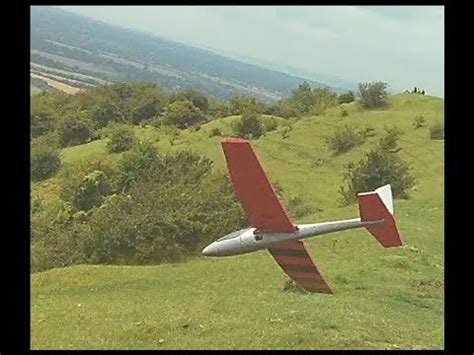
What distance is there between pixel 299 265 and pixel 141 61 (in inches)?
111

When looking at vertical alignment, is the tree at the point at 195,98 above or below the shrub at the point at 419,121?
above

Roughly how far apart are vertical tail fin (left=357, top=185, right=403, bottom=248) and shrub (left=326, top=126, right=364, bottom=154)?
5.13ft

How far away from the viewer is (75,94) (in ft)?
27.9

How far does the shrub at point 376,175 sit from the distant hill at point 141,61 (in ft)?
2.49

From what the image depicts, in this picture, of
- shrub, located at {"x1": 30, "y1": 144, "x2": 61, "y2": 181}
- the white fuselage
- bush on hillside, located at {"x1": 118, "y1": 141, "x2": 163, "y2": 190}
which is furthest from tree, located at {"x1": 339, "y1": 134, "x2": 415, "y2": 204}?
shrub, located at {"x1": 30, "y1": 144, "x2": 61, "y2": 181}

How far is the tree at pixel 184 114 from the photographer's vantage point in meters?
7.88

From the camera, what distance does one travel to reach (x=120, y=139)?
318 inches

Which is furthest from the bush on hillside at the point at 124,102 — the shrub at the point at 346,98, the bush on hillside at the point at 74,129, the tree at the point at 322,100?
the shrub at the point at 346,98

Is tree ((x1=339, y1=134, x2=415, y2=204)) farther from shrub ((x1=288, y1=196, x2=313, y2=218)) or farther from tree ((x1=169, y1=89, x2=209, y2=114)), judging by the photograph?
tree ((x1=169, y1=89, x2=209, y2=114))

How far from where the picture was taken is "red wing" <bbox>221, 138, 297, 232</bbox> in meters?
5.96

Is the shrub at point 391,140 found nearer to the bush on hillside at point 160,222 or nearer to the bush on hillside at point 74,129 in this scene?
the bush on hillside at point 160,222

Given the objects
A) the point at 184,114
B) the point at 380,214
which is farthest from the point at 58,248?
the point at 380,214
